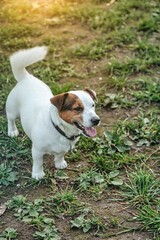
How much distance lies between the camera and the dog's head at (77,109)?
9.40 ft

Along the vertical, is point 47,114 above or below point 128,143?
above

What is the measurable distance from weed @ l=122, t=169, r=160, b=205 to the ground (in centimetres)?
1

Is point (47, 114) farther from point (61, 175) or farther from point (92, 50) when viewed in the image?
point (92, 50)

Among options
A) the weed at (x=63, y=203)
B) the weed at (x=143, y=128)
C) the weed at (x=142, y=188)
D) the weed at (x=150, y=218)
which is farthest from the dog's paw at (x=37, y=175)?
the weed at (x=143, y=128)

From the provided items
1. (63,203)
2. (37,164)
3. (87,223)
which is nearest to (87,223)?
(87,223)

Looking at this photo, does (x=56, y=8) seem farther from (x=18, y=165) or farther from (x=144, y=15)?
(x=18, y=165)

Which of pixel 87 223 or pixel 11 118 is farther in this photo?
pixel 11 118

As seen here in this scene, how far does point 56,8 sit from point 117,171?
4.39 meters

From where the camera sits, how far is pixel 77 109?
9.54 ft

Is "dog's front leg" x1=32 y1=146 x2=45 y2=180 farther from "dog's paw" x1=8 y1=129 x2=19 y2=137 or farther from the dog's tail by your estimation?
the dog's tail

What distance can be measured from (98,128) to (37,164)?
1215 millimetres

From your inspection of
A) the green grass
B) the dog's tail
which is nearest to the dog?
the dog's tail

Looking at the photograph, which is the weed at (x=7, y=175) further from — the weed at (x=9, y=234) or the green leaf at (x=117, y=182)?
the green leaf at (x=117, y=182)

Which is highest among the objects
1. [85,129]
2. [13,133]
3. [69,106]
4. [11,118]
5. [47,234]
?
[69,106]
